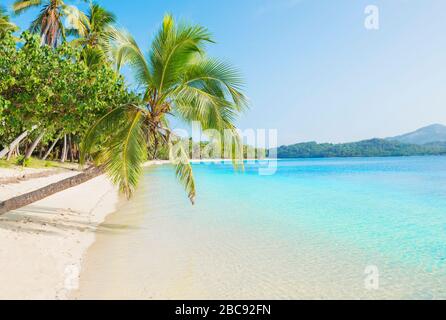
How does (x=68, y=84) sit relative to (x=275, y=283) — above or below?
above

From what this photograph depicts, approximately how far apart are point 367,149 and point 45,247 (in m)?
114

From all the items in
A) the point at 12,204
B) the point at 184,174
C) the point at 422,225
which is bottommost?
the point at 422,225

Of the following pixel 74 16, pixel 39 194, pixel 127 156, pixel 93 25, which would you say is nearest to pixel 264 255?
pixel 127 156

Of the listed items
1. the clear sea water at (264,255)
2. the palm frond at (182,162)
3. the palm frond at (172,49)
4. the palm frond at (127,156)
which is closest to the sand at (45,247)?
the clear sea water at (264,255)

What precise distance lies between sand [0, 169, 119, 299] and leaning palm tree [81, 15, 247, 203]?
1343mm

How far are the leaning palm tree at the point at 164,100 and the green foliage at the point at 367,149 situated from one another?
11106 centimetres

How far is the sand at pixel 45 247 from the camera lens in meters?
3.84

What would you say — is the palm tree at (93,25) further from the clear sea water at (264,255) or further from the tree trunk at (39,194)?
the tree trunk at (39,194)

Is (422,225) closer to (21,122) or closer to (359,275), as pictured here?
(359,275)

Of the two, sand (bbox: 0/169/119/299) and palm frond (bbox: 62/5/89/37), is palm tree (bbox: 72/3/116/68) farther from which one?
sand (bbox: 0/169/119/299)

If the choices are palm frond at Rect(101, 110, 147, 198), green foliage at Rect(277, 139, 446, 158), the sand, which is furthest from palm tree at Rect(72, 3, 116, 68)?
green foliage at Rect(277, 139, 446, 158)

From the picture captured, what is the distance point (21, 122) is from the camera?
6.16m
